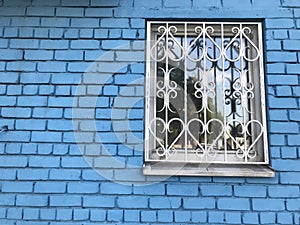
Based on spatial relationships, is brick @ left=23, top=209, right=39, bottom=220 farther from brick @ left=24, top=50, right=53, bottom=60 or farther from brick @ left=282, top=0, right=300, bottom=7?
brick @ left=282, top=0, right=300, bottom=7

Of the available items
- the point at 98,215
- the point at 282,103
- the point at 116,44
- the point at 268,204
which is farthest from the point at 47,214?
the point at 282,103

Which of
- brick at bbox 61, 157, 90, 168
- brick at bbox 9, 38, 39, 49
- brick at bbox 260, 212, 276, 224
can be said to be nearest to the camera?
brick at bbox 260, 212, 276, 224

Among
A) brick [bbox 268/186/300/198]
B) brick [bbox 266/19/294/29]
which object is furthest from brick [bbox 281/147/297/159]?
brick [bbox 266/19/294/29]

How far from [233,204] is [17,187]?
162 cm

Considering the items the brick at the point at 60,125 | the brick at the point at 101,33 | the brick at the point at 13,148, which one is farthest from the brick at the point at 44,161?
the brick at the point at 101,33

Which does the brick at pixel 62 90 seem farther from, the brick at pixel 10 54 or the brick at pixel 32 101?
the brick at pixel 10 54

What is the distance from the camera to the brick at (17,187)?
260cm

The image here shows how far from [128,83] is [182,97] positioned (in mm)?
446

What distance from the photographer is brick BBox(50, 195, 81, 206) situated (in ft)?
8.46

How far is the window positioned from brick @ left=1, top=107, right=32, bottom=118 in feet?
3.09

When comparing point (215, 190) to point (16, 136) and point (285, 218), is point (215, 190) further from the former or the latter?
point (16, 136)

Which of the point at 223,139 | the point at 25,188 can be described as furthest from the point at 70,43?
the point at 223,139

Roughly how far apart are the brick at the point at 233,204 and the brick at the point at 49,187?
1178 millimetres

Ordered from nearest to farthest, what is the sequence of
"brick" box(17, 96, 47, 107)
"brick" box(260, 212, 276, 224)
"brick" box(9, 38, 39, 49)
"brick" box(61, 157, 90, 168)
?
"brick" box(260, 212, 276, 224)
"brick" box(61, 157, 90, 168)
"brick" box(17, 96, 47, 107)
"brick" box(9, 38, 39, 49)
